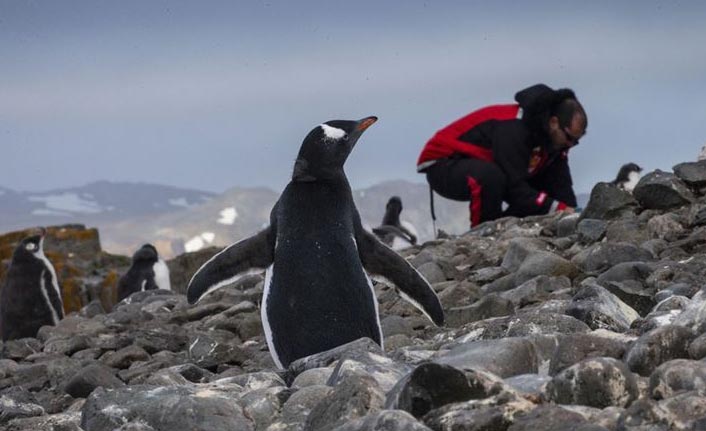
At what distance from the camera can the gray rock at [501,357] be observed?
288 cm

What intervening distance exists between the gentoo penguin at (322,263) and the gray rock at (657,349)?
6.14 feet

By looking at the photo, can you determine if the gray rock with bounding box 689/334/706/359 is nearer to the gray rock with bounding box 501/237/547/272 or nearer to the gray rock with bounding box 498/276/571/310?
the gray rock with bounding box 498/276/571/310

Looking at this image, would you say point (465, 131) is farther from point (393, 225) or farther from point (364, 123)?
point (393, 225)

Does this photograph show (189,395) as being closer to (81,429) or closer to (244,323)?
(81,429)

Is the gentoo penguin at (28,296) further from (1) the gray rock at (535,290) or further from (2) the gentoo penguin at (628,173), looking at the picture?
(2) the gentoo penguin at (628,173)

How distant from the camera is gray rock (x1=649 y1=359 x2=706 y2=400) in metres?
2.47

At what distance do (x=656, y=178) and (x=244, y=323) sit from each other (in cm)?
295

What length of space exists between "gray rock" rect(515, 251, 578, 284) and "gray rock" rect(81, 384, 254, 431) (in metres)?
3.05

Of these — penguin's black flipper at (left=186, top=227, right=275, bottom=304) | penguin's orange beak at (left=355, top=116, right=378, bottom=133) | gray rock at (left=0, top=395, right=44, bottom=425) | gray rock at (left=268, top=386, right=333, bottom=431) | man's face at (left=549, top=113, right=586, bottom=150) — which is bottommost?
gray rock at (left=0, top=395, right=44, bottom=425)

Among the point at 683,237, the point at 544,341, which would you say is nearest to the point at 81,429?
the point at 544,341

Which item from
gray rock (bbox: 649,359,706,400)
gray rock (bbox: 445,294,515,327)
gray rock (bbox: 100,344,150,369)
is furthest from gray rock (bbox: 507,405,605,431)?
gray rock (bbox: 100,344,150,369)

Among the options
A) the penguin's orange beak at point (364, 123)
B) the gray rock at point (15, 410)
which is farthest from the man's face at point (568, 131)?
the gray rock at point (15, 410)

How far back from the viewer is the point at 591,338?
2994 mm

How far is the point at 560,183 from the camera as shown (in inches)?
411
